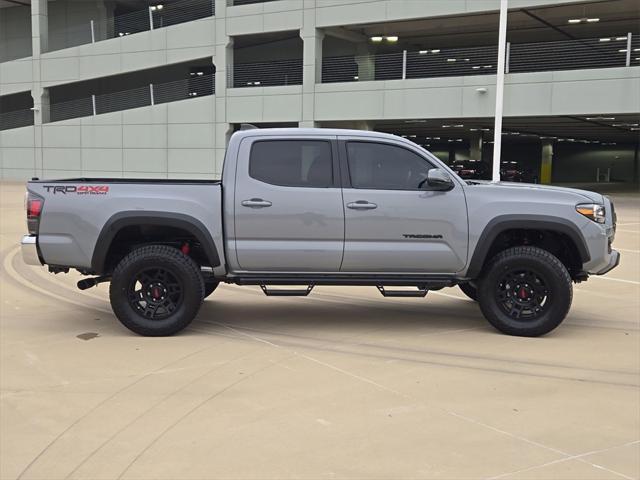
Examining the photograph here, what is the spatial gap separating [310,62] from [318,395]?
27615 mm

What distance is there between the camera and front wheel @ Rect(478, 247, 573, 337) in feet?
21.8

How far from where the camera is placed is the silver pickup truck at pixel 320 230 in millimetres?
6605

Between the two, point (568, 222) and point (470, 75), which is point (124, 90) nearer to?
point (470, 75)

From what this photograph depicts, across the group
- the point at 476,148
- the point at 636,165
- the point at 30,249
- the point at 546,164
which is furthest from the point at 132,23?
the point at 636,165

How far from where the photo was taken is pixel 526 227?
668cm

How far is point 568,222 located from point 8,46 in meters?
45.9

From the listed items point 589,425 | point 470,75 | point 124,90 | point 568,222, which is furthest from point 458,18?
point 589,425

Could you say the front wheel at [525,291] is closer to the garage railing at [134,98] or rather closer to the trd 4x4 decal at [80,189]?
the trd 4x4 decal at [80,189]

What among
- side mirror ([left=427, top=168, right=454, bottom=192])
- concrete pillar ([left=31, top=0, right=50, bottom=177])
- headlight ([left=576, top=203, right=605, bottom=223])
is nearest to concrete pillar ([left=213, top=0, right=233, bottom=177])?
concrete pillar ([left=31, top=0, right=50, bottom=177])

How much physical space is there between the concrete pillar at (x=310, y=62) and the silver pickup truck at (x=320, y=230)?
24695 millimetres

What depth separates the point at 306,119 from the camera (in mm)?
31188

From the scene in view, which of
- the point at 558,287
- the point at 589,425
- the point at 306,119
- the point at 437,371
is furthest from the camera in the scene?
the point at 306,119

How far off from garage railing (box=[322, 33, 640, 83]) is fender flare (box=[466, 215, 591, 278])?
20.2 meters

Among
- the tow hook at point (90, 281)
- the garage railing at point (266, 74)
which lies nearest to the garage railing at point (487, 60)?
the garage railing at point (266, 74)
